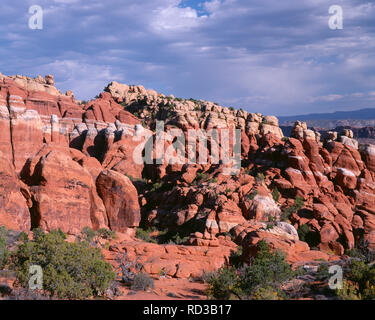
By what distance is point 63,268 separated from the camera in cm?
1555

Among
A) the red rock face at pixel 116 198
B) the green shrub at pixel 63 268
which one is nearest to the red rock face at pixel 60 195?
the red rock face at pixel 116 198

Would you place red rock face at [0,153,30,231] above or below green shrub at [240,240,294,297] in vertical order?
above

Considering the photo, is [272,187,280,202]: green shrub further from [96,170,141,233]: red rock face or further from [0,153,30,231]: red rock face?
[0,153,30,231]: red rock face

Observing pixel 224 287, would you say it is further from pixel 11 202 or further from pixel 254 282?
pixel 11 202

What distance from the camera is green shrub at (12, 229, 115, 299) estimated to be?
14.8 meters

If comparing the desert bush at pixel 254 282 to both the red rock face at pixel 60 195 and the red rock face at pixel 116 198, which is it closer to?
the red rock face at pixel 60 195

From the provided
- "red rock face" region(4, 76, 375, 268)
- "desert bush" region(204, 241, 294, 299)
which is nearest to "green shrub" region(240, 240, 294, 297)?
"desert bush" region(204, 241, 294, 299)

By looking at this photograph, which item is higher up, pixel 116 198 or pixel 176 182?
pixel 176 182

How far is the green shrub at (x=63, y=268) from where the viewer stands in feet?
48.6

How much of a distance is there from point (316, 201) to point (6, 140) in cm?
2987

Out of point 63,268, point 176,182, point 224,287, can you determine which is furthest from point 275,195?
point 63,268

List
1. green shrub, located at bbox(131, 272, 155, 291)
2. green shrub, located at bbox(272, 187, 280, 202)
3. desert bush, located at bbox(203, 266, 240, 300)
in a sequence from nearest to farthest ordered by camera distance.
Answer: desert bush, located at bbox(203, 266, 240, 300) < green shrub, located at bbox(131, 272, 155, 291) < green shrub, located at bbox(272, 187, 280, 202)
